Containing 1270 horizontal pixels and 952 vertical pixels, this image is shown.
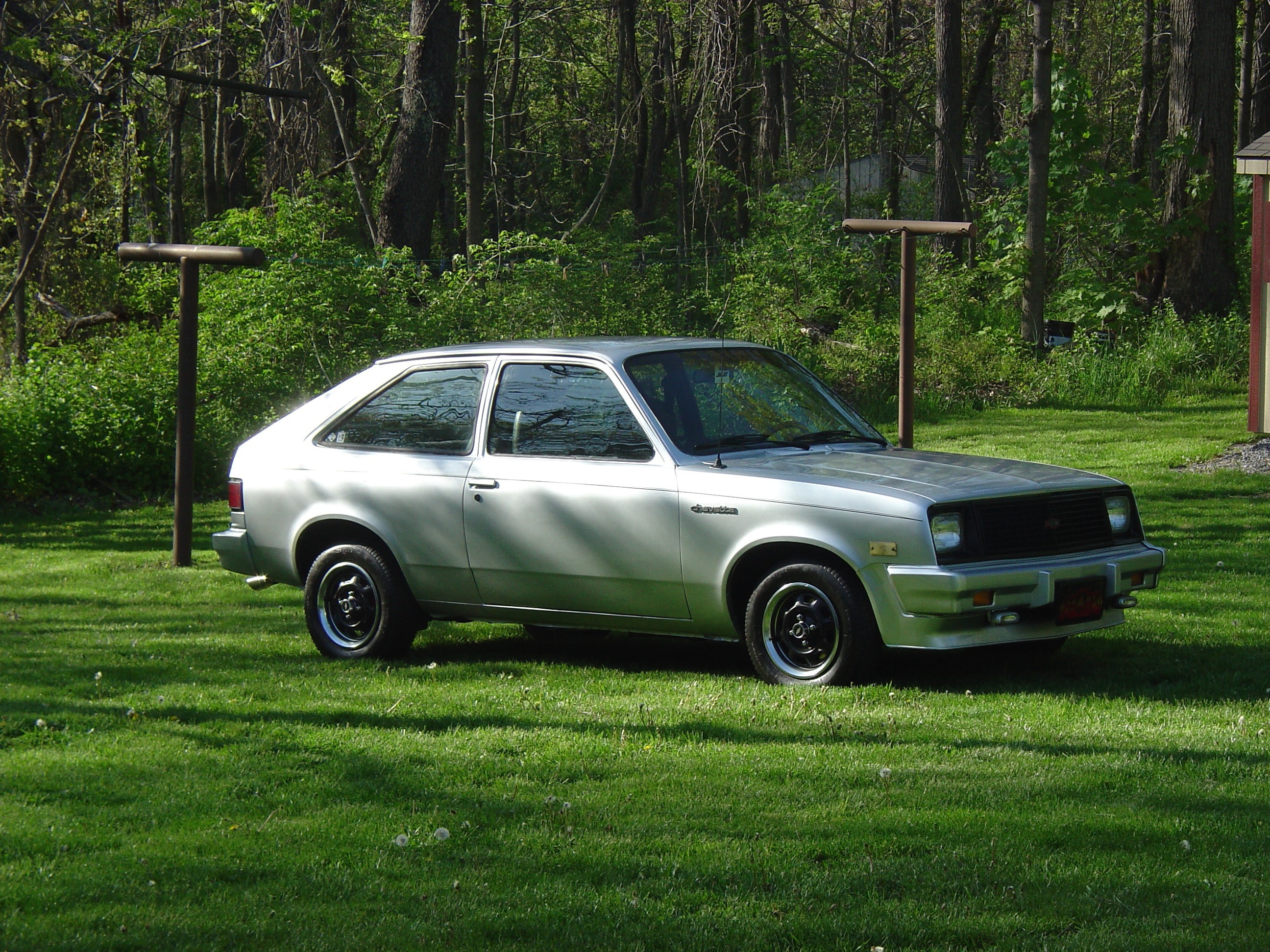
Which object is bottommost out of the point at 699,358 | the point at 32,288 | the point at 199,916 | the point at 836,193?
the point at 199,916

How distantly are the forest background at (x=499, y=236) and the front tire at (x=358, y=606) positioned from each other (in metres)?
5.20

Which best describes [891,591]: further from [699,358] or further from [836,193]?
[836,193]

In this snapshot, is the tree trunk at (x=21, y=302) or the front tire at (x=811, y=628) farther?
the tree trunk at (x=21, y=302)

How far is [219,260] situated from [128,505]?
5.24 metres

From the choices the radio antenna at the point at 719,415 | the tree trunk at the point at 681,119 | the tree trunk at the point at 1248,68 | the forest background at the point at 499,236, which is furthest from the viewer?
the tree trunk at the point at 1248,68

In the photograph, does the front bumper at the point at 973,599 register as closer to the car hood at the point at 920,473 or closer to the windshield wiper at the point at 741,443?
the car hood at the point at 920,473

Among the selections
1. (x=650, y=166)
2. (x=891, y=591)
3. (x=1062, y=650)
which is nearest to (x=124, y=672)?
(x=891, y=591)

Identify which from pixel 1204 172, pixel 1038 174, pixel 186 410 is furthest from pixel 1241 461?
pixel 186 410

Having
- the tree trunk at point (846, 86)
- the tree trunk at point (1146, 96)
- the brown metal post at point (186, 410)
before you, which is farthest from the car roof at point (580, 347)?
the tree trunk at point (1146, 96)

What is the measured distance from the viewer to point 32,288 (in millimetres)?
22688

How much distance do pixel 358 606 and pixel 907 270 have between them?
526 cm

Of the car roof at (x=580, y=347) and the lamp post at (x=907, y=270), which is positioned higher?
the lamp post at (x=907, y=270)

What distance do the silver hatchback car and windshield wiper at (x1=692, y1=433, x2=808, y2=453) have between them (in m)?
0.01

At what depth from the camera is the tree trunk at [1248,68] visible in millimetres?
30234
